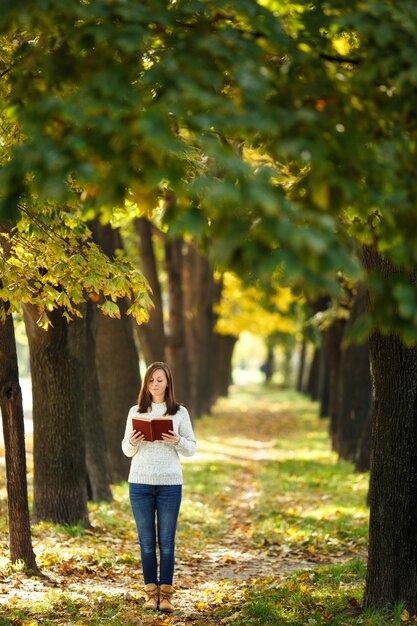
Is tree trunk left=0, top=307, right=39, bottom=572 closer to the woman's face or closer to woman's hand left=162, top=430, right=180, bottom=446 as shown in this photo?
the woman's face

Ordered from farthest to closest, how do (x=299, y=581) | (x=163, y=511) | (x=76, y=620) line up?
(x=299, y=581)
(x=163, y=511)
(x=76, y=620)

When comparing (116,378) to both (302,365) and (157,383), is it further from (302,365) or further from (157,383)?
(302,365)

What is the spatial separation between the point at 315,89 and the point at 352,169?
502 millimetres

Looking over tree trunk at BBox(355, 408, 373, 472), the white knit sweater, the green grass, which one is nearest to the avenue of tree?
the white knit sweater

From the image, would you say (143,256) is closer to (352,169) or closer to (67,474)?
(67,474)

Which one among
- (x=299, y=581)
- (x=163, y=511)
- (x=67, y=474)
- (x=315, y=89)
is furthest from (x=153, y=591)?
(x=315, y=89)

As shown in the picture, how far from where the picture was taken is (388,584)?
7.27 metres

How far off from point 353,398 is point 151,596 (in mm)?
10823

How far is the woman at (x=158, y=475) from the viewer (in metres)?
7.59

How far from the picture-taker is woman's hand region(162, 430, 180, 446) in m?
7.48

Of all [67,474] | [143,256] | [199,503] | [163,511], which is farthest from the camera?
[143,256]

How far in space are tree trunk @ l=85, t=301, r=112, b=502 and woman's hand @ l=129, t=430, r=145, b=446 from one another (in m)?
5.23

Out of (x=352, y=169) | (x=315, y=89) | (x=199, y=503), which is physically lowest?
(x=199, y=503)

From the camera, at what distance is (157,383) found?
770 cm
